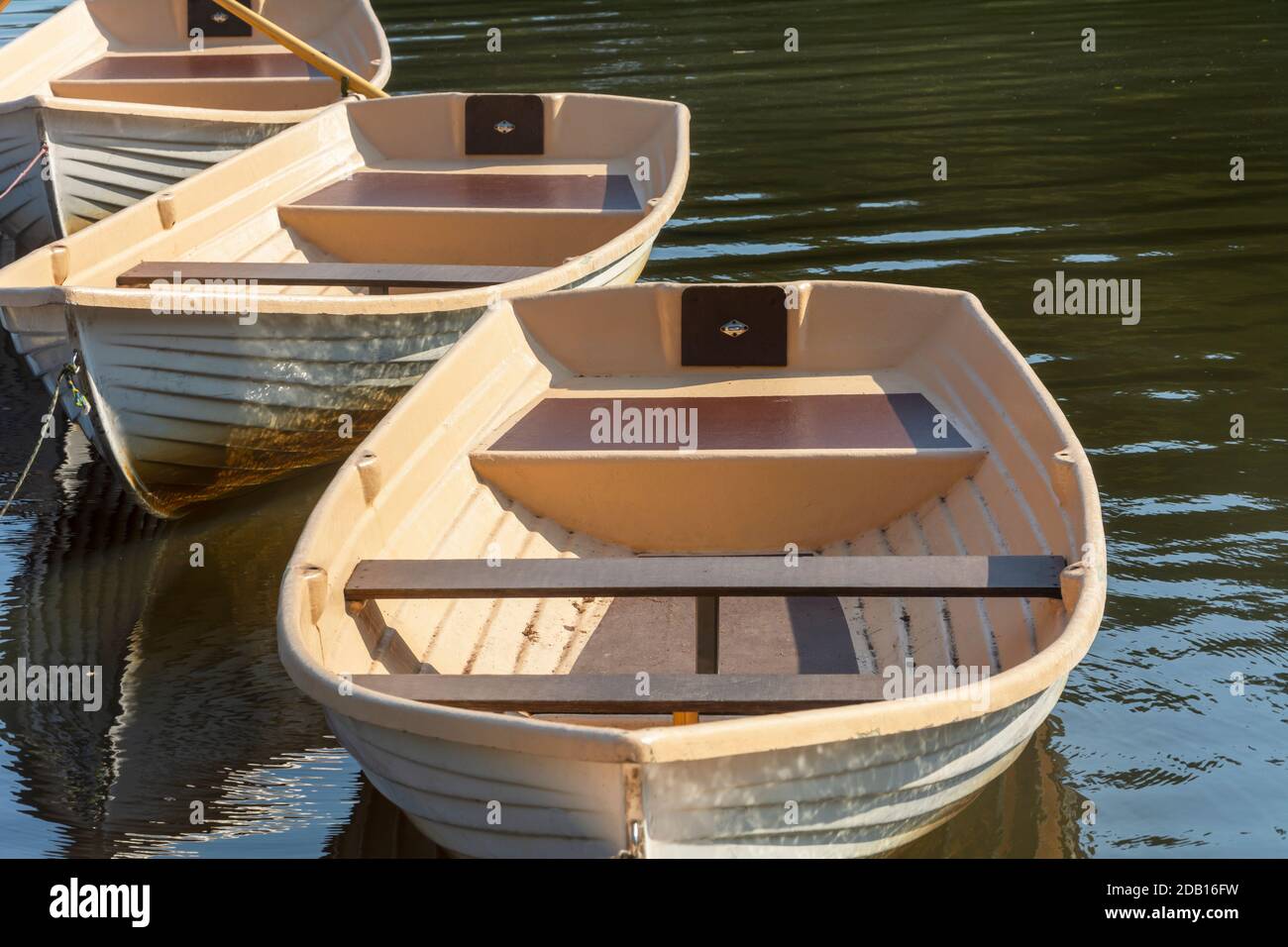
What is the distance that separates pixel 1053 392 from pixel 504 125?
9.85 ft

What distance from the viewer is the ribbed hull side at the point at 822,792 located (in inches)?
93.5

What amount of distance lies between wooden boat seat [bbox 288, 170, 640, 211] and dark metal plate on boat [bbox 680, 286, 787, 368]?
1785 mm

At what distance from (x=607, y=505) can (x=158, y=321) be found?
1.39 metres

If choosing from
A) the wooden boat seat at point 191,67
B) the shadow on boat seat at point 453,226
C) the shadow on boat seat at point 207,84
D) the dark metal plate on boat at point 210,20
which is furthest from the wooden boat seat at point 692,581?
the dark metal plate on boat at point 210,20

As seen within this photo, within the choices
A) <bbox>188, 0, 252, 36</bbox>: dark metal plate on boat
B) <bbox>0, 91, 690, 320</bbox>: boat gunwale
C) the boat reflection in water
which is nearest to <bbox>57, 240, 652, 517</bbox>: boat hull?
<bbox>0, 91, 690, 320</bbox>: boat gunwale

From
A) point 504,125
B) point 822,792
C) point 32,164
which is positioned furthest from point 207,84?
point 822,792

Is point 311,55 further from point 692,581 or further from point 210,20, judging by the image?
point 692,581

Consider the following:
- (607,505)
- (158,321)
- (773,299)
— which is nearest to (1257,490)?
(773,299)

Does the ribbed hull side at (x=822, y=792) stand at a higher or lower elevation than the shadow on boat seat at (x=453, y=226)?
lower

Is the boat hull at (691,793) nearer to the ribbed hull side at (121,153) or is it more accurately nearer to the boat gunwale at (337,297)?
the boat gunwale at (337,297)

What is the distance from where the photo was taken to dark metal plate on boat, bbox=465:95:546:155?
24.2 ft

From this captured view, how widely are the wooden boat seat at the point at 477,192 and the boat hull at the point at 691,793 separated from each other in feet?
12.9
